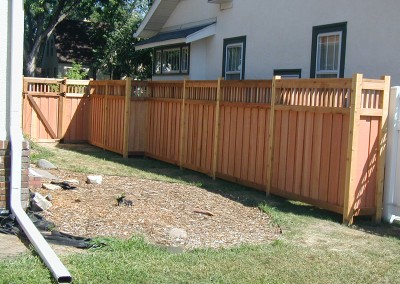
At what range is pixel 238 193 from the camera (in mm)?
10984

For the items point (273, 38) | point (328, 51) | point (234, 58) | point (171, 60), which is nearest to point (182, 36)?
point (234, 58)

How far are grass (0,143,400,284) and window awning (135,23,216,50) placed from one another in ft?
28.6

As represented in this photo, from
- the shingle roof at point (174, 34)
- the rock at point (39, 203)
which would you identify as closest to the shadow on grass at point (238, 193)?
the rock at point (39, 203)

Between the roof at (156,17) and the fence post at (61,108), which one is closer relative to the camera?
the fence post at (61,108)

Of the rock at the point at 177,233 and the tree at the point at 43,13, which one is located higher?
the tree at the point at 43,13

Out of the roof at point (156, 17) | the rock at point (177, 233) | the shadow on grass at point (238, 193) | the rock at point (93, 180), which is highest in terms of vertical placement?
the roof at point (156, 17)

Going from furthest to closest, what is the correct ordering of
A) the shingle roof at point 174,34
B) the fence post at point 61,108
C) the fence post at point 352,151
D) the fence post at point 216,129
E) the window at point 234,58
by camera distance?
the fence post at point 61,108 < the shingle roof at point 174,34 < the window at point 234,58 < the fence post at point 216,129 < the fence post at point 352,151

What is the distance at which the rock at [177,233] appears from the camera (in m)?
7.43

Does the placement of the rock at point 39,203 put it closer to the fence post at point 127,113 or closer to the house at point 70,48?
the fence post at point 127,113

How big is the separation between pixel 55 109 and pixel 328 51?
9.80 m

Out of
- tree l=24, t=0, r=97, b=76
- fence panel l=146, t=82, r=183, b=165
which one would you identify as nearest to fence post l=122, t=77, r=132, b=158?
fence panel l=146, t=82, r=183, b=165

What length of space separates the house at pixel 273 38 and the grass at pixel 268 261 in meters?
3.73

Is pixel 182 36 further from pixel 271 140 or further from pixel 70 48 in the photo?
pixel 70 48

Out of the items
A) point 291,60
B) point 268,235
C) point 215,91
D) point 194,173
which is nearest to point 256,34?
point 291,60
